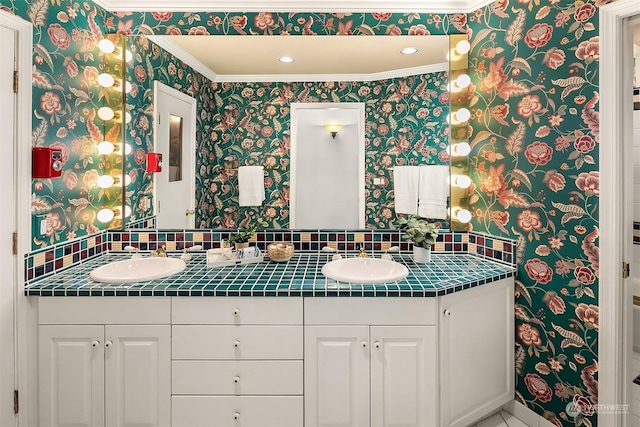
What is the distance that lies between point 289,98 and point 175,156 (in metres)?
0.78

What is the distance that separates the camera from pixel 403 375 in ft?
5.90

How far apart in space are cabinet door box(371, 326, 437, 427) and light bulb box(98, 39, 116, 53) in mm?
2194

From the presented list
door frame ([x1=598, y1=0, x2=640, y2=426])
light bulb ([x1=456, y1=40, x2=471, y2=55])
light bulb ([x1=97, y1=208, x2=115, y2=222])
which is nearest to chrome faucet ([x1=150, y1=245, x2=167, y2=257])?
light bulb ([x1=97, y1=208, x2=115, y2=222])

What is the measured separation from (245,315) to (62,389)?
2.97 feet

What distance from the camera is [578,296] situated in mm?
1860

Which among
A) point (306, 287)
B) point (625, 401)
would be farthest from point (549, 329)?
point (306, 287)

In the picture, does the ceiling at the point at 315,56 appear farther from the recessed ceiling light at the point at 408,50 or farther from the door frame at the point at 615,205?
the door frame at the point at 615,205

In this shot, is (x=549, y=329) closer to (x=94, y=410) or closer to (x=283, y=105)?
(x=283, y=105)

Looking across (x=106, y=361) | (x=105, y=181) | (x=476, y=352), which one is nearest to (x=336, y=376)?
(x=476, y=352)

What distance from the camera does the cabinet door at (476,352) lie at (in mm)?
1868

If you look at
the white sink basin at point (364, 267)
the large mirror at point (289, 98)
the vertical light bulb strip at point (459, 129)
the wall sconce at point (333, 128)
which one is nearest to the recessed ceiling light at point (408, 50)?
the large mirror at point (289, 98)

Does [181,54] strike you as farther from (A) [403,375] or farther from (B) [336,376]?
(A) [403,375]

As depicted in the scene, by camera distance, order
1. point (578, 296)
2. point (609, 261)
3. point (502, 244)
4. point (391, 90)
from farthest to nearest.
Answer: point (391, 90)
point (502, 244)
point (578, 296)
point (609, 261)

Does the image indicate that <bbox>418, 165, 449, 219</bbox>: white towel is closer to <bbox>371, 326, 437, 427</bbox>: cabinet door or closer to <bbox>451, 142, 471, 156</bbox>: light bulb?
<bbox>451, 142, 471, 156</bbox>: light bulb
